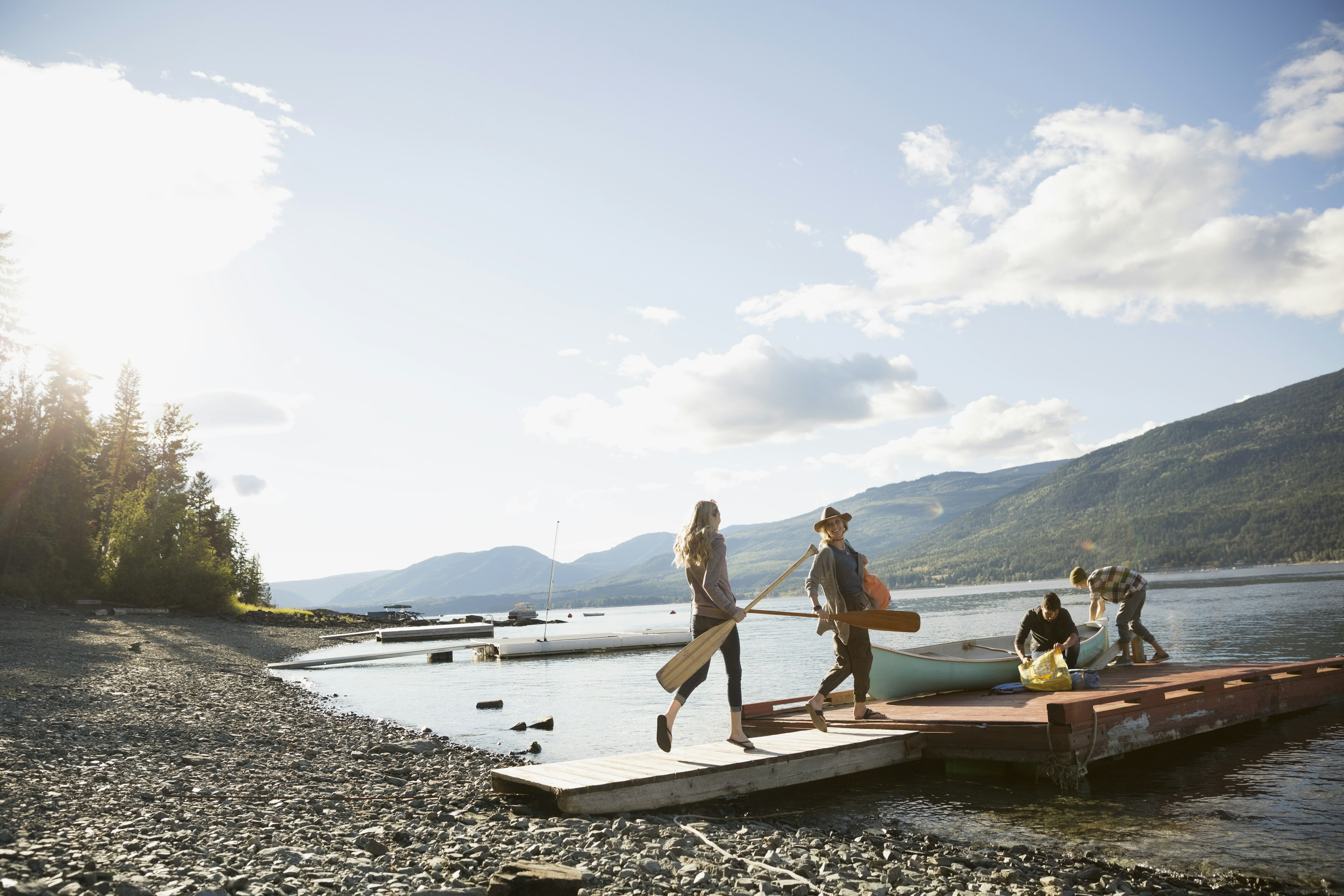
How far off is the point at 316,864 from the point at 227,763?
5558mm

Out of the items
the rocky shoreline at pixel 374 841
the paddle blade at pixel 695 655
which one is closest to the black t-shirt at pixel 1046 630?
the rocky shoreline at pixel 374 841

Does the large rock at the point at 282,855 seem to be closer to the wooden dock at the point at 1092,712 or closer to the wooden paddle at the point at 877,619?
the wooden paddle at the point at 877,619

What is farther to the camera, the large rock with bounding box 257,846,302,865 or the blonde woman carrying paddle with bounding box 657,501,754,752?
the blonde woman carrying paddle with bounding box 657,501,754,752

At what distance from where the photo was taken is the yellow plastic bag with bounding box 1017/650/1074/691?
12.5 meters

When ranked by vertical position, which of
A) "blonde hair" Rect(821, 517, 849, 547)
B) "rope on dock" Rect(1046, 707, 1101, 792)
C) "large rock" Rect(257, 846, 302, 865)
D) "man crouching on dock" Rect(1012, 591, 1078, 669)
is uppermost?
"blonde hair" Rect(821, 517, 849, 547)

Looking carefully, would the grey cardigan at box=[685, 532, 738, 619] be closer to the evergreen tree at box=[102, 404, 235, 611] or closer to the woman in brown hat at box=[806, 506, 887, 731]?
the woman in brown hat at box=[806, 506, 887, 731]

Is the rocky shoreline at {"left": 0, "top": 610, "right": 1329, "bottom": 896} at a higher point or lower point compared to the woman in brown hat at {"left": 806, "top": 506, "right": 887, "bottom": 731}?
lower

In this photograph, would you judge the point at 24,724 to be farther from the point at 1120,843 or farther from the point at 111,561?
the point at 111,561

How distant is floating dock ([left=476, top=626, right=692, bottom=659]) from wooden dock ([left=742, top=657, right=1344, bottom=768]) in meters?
28.6

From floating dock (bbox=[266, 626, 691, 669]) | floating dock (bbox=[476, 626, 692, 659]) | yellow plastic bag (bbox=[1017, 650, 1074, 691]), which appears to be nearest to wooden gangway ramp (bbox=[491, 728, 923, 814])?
yellow plastic bag (bbox=[1017, 650, 1074, 691])

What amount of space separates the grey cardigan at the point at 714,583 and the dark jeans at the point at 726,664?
0.08m

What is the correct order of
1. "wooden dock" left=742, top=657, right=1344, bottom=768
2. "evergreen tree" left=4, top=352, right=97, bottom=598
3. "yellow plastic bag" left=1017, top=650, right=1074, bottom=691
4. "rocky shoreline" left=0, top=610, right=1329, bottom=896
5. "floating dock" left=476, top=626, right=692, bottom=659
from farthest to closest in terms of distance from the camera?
1. "evergreen tree" left=4, top=352, right=97, bottom=598
2. "floating dock" left=476, top=626, right=692, bottom=659
3. "yellow plastic bag" left=1017, top=650, right=1074, bottom=691
4. "wooden dock" left=742, top=657, right=1344, bottom=768
5. "rocky shoreline" left=0, top=610, right=1329, bottom=896

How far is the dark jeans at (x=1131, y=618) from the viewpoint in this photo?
637 inches

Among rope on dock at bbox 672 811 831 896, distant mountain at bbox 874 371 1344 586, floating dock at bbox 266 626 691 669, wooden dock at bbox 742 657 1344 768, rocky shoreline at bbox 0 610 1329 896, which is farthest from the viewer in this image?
distant mountain at bbox 874 371 1344 586
